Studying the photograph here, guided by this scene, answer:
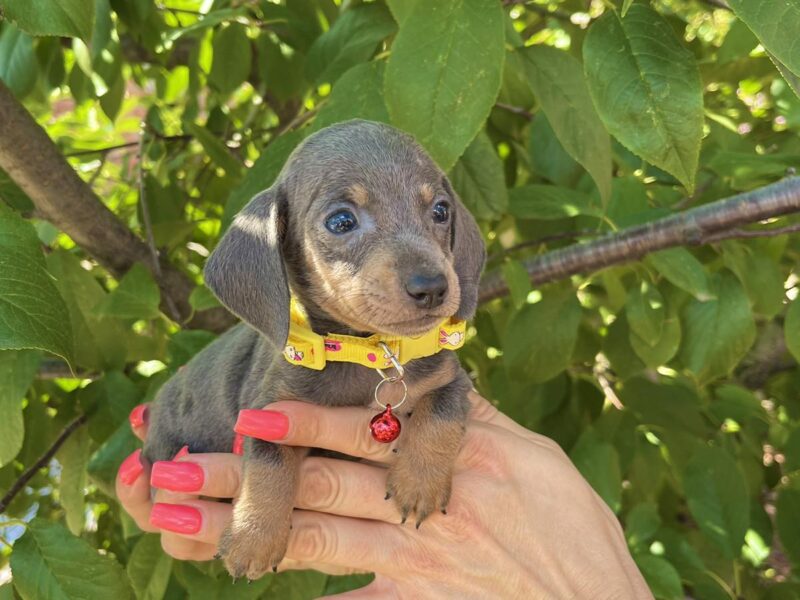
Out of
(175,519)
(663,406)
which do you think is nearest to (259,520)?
(175,519)

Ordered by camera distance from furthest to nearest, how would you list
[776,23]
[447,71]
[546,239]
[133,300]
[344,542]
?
[546,239], [133,300], [344,542], [447,71], [776,23]

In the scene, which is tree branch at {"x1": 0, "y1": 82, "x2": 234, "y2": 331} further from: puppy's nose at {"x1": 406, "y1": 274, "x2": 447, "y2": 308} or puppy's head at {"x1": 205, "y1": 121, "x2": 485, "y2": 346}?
puppy's nose at {"x1": 406, "y1": 274, "x2": 447, "y2": 308}

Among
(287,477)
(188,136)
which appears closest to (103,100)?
(188,136)

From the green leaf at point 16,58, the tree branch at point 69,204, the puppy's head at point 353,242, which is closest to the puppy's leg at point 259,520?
the puppy's head at point 353,242

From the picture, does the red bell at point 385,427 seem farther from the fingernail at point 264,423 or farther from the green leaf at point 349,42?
the green leaf at point 349,42

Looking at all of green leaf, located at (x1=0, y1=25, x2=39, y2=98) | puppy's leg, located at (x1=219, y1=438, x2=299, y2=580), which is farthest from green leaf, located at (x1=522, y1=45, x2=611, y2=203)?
green leaf, located at (x1=0, y1=25, x2=39, y2=98)

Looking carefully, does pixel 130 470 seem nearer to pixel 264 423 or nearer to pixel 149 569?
pixel 149 569
